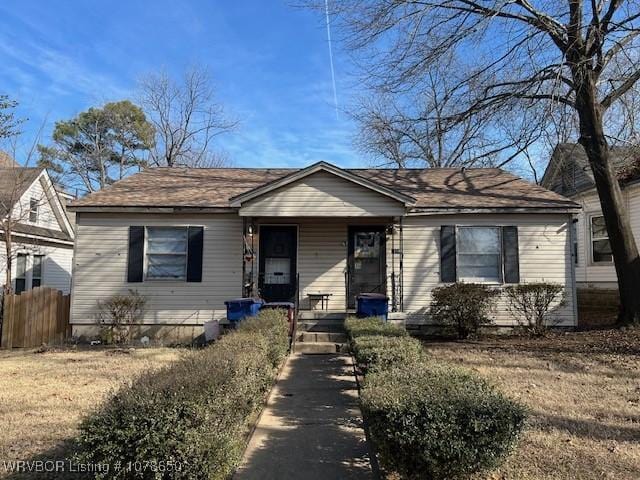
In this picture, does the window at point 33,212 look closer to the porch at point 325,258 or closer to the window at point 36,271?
the window at point 36,271

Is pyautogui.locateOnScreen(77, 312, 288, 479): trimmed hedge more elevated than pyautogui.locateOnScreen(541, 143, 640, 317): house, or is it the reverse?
pyautogui.locateOnScreen(541, 143, 640, 317): house

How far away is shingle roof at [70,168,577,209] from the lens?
12438 mm

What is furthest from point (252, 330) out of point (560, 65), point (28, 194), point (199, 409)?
point (28, 194)

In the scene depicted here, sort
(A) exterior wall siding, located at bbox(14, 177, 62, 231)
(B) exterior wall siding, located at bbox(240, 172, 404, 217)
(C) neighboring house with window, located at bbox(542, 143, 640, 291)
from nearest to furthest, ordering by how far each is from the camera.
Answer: (B) exterior wall siding, located at bbox(240, 172, 404, 217)
(C) neighboring house with window, located at bbox(542, 143, 640, 291)
(A) exterior wall siding, located at bbox(14, 177, 62, 231)

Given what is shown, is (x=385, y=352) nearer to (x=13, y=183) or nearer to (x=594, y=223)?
(x=594, y=223)

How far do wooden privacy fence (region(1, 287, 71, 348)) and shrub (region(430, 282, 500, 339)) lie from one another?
919 centimetres

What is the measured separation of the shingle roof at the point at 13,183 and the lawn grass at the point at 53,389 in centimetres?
737

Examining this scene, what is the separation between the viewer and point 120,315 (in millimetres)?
11766

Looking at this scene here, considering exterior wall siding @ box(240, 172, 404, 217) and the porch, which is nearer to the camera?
exterior wall siding @ box(240, 172, 404, 217)

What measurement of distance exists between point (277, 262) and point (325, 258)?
4.14 ft

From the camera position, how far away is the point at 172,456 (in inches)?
120

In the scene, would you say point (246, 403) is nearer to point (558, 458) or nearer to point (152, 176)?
point (558, 458)

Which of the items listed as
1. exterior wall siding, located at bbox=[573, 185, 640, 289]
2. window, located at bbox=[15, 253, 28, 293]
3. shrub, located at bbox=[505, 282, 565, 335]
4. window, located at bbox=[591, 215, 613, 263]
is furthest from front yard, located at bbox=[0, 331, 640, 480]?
window, located at bbox=[15, 253, 28, 293]

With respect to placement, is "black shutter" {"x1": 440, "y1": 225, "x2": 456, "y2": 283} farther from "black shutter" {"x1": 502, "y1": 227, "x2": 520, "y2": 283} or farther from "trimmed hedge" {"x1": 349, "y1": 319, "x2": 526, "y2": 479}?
"trimmed hedge" {"x1": 349, "y1": 319, "x2": 526, "y2": 479}
